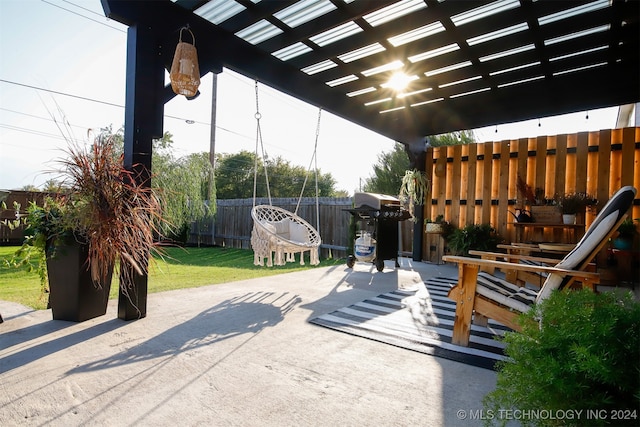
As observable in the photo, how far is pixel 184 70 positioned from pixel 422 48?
2.43m

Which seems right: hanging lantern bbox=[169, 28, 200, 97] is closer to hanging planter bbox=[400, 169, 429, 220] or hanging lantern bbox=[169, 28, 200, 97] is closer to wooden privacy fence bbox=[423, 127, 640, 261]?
hanging planter bbox=[400, 169, 429, 220]

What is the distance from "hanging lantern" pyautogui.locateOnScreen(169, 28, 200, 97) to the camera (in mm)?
2785

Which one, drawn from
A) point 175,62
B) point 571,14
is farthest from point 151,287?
point 571,14

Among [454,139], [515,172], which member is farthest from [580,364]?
[454,139]

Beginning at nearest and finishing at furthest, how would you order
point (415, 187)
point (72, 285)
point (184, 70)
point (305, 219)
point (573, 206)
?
point (72, 285), point (184, 70), point (573, 206), point (415, 187), point (305, 219)

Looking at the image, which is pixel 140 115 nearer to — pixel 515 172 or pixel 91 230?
pixel 91 230

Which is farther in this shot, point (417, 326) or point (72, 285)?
point (417, 326)

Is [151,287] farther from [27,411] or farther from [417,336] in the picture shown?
[417,336]

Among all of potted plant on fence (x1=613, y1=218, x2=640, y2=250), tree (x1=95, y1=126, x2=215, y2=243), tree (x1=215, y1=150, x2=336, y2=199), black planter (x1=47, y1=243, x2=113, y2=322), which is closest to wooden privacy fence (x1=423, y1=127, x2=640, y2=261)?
potted plant on fence (x1=613, y1=218, x2=640, y2=250)

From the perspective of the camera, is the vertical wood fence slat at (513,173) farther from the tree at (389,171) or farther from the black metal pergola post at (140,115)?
the black metal pergola post at (140,115)

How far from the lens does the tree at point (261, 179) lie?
68.4 ft

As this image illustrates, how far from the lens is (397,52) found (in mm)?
3820

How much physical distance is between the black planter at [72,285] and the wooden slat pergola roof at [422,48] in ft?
5.49

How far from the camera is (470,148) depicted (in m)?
6.32
